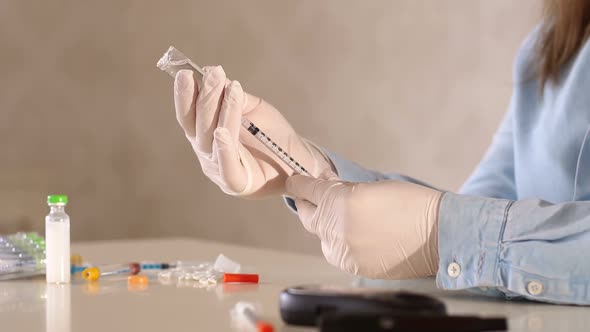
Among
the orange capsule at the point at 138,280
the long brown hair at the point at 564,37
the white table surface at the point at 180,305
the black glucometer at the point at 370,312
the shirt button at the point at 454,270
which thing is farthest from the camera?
the long brown hair at the point at 564,37

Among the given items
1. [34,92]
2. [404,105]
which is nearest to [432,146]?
[404,105]

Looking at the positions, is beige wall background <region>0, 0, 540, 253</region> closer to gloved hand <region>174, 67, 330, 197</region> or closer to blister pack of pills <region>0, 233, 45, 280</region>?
gloved hand <region>174, 67, 330, 197</region>

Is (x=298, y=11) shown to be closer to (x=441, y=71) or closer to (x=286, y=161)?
(x=441, y=71)

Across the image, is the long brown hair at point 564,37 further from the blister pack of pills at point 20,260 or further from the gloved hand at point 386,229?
the blister pack of pills at point 20,260

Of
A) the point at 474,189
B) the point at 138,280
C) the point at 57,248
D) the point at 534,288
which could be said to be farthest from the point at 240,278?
the point at 474,189

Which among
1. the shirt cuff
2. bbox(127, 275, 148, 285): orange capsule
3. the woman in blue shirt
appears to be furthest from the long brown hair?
bbox(127, 275, 148, 285): orange capsule

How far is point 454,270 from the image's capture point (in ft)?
2.48

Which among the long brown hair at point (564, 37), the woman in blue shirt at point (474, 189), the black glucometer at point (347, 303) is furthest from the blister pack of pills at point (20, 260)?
the long brown hair at point (564, 37)

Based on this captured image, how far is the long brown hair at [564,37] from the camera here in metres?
1.20

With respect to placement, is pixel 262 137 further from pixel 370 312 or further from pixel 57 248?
pixel 370 312

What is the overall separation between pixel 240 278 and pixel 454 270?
273mm

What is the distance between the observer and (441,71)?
2.81m

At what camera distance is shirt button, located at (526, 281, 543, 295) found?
74 cm

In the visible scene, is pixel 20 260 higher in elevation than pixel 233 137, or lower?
lower
